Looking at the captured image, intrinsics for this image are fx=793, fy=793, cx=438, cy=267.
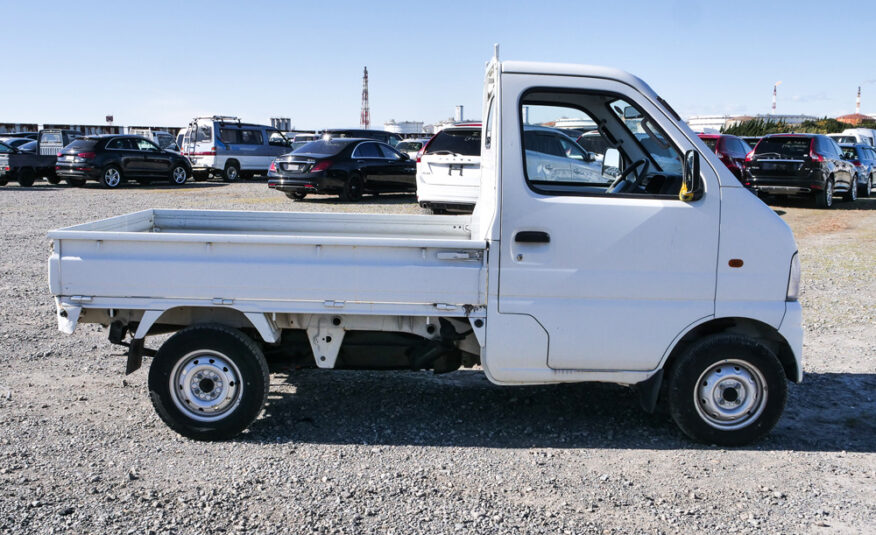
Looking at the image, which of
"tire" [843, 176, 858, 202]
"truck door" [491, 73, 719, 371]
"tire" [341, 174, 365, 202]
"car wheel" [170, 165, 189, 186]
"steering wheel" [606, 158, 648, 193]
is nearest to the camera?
"truck door" [491, 73, 719, 371]

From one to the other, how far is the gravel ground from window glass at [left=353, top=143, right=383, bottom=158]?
1365cm

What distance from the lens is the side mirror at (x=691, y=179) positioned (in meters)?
4.50

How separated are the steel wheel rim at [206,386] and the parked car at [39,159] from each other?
22705mm

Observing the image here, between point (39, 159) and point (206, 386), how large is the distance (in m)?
22.9

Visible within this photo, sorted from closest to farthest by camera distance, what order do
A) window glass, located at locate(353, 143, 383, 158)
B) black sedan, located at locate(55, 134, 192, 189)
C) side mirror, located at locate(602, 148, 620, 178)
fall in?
side mirror, located at locate(602, 148, 620, 178), window glass, located at locate(353, 143, 383, 158), black sedan, located at locate(55, 134, 192, 189)

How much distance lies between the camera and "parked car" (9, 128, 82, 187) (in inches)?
955

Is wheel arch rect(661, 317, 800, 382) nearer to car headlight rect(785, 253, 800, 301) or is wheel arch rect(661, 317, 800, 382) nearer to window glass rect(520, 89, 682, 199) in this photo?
car headlight rect(785, 253, 800, 301)

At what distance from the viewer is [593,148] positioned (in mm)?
5637

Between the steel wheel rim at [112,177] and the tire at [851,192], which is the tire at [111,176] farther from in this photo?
the tire at [851,192]

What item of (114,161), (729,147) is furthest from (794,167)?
(114,161)

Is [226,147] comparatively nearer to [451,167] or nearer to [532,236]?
[451,167]

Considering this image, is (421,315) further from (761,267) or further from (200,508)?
(761,267)

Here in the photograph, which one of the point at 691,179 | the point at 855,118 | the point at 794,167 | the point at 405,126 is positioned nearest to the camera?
the point at 691,179

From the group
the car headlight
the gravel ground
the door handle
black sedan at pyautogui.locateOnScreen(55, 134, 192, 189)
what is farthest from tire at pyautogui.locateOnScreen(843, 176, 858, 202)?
black sedan at pyautogui.locateOnScreen(55, 134, 192, 189)
